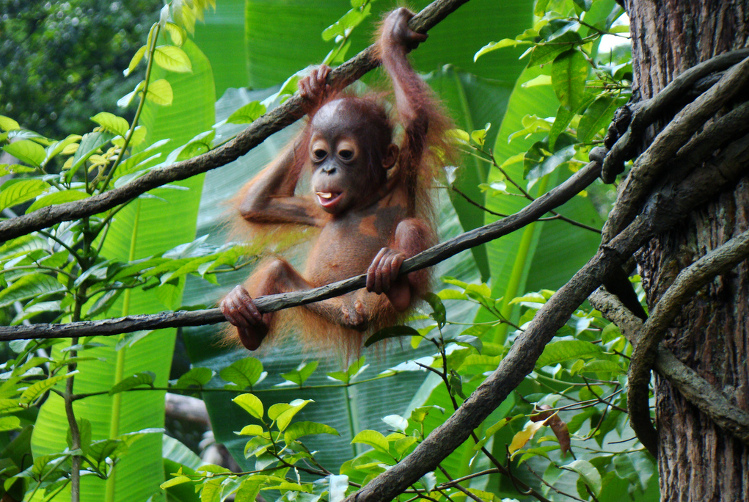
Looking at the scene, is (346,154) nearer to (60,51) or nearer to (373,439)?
(373,439)

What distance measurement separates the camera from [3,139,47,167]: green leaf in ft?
5.89

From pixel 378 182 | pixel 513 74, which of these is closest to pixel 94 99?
pixel 513 74

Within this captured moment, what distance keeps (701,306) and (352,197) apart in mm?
1326

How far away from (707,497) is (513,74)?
351cm

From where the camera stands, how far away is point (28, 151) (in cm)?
184

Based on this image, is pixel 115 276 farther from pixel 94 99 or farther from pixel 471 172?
pixel 94 99

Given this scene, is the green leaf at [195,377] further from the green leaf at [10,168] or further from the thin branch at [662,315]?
the thin branch at [662,315]

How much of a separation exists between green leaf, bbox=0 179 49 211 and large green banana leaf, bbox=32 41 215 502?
3.64ft

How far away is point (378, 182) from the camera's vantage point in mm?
2188

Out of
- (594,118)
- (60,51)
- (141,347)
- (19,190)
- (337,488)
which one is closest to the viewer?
(337,488)

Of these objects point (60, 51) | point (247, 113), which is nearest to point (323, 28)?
point (247, 113)

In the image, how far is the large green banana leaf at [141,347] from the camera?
9.45ft

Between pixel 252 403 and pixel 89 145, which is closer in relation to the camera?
pixel 252 403

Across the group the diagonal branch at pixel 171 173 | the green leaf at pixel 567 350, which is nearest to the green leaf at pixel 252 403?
the diagonal branch at pixel 171 173
